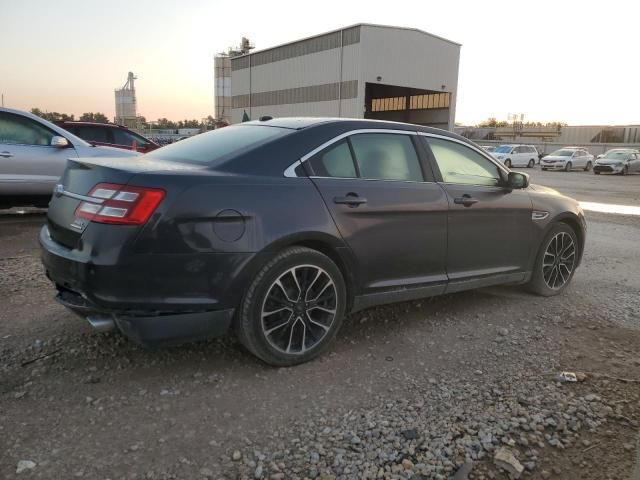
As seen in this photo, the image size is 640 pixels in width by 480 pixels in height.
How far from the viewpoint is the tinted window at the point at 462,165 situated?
4297 mm

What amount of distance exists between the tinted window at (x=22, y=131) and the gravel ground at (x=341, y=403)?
4.11 metres

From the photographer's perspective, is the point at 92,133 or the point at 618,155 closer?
the point at 92,133

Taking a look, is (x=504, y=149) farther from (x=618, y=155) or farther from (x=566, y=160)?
(x=618, y=155)

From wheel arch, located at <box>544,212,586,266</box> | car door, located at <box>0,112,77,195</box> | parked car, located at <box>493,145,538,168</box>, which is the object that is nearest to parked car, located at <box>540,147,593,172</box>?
parked car, located at <box>493,145,538,168</box>

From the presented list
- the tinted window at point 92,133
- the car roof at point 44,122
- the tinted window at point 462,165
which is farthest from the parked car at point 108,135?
the tinted window at point 462,165

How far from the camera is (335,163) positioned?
3.65 meters

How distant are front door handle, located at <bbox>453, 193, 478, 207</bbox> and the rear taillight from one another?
235 cm

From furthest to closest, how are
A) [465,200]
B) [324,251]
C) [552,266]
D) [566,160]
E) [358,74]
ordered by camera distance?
[358,74]
[566,160]
[552,266]
[465,200]
[324,251]

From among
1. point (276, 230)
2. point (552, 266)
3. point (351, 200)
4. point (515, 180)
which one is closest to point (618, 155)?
point (552, 266)

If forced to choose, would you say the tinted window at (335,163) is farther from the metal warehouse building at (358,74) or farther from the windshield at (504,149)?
the metal warehouse building at (358,74)

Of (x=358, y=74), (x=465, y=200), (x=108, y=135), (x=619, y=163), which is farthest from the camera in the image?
(x=358, y=74)

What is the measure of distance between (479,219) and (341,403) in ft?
6.88

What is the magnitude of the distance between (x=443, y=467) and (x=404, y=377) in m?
0.90

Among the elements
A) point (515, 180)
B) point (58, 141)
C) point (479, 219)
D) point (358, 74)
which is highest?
point (358, 74)
